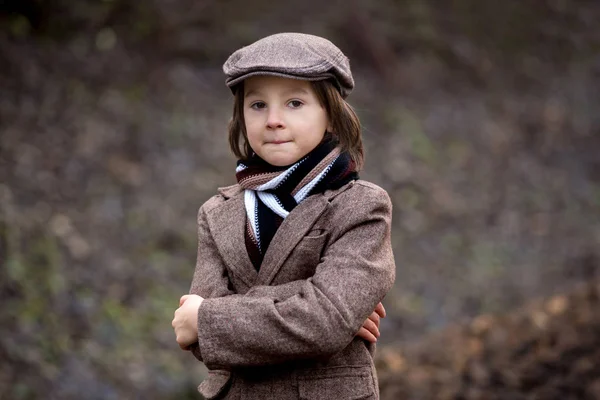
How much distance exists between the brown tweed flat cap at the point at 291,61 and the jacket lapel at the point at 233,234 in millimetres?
379

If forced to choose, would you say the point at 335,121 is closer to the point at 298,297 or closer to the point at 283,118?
the point at 283,118

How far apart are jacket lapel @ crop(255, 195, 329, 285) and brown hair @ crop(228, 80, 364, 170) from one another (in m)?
0.22

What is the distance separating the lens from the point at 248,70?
2508 mm

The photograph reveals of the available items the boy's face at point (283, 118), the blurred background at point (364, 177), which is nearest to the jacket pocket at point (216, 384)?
the boy's face at point (283, 118)

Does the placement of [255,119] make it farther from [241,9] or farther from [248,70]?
[241,9]

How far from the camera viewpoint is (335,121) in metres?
2.64

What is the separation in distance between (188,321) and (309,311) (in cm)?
36

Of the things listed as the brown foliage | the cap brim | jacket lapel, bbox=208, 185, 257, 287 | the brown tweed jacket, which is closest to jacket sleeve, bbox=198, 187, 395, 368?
the brown tweed jacket

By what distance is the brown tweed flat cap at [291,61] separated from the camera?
2.48 meters

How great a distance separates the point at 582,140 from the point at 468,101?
1681mm

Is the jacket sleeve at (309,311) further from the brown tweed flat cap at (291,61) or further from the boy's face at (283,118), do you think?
the brown tweed flat cap at (291,61)

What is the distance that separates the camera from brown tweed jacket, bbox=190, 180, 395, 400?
2.38 meters

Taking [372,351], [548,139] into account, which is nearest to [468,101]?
[548,139]

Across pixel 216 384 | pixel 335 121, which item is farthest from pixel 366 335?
pixel 335 121
